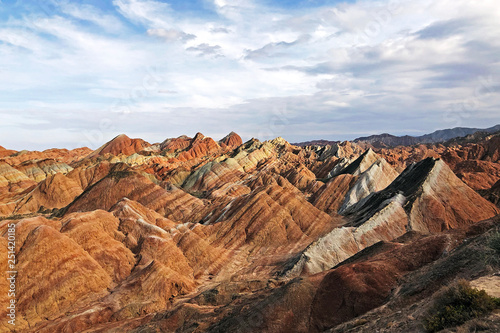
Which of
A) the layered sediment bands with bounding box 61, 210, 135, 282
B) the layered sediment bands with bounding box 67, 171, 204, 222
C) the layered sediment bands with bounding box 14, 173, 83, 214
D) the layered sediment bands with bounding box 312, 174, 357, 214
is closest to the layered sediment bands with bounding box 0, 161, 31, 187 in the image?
the layered sediment bands with bounding box 14, 173, 83, 214

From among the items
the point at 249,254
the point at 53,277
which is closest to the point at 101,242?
the point at 53,277

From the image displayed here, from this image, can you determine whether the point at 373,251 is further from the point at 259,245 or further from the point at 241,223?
the point at 241,223

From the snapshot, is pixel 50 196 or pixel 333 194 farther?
pixel 50 196


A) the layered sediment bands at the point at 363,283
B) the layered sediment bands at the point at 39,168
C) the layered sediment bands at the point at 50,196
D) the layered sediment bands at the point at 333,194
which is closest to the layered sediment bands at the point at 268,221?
the layered sediment bands at the point at 333,194

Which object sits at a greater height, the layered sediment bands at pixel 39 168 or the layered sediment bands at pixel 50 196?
the layered sediment bands at pixel 39 168

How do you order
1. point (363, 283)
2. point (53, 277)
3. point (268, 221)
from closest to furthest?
point (363, 283) → point (53, 277) → point (268, 221)

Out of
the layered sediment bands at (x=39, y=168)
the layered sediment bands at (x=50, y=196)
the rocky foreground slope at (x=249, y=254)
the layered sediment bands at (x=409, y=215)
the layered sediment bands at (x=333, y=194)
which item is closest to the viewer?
the rocky foreground slope at (x=249, y=254)

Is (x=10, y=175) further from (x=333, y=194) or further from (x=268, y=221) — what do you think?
(x=333, y=194)

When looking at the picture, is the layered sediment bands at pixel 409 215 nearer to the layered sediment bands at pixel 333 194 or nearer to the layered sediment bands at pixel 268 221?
the layered sediment bands at pixel 268 221

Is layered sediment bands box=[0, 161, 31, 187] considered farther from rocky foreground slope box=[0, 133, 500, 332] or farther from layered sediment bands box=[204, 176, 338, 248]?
layered sediment bands box=[204, 176, 338, 248]
